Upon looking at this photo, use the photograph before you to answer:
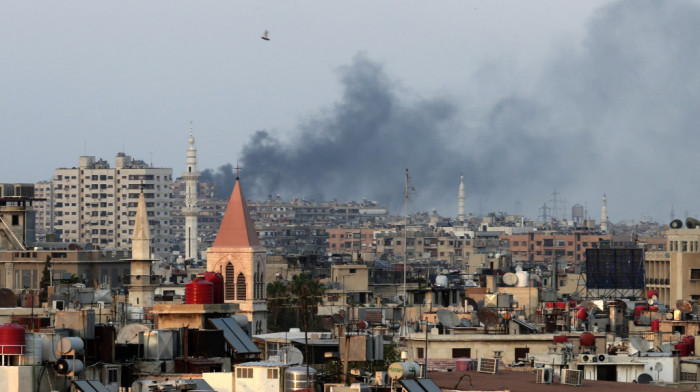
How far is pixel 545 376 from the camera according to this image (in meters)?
35.8

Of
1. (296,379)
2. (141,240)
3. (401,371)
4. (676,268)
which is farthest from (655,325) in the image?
(676,268)

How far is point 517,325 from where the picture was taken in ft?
177

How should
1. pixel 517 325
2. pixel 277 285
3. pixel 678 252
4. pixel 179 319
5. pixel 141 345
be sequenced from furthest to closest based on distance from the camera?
pixel 678 252 → pixel 277 285 → pixel 517 325 → pixel 179 319 → pixel 141 345

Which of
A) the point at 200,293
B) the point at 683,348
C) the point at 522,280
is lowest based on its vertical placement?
the point at 683,348

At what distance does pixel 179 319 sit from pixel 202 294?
157cm

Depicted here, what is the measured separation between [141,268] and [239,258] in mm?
7238

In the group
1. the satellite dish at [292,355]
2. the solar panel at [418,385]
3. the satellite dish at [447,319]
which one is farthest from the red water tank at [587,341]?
the solar panel at [418,385]

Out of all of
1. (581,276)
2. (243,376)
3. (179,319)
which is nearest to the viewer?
(243,376)

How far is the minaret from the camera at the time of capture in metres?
76.6

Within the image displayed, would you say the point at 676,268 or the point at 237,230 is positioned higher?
the point at 237,230

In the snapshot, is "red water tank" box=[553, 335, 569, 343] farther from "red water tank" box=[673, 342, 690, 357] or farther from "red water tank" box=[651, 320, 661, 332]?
"red water tank" box=[651, 320, 661, 332]

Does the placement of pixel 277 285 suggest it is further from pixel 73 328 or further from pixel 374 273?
pixel 73 328

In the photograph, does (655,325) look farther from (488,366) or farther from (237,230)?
(237,230)

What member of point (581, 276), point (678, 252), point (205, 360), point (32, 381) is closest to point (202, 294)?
point (205, 360)
